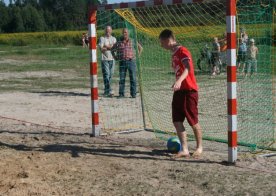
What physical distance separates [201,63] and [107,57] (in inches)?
107

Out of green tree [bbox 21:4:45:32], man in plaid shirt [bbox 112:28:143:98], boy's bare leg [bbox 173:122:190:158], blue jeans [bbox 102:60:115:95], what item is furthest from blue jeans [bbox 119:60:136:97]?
green tree [bbox 21:4:45:32]

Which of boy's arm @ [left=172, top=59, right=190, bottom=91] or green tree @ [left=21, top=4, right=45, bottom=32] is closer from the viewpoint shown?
boy's arm @ [left=172, top=59, right=190, bottom=91]

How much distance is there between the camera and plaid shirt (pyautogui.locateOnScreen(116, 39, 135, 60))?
13.6m

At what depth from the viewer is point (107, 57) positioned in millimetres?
14812

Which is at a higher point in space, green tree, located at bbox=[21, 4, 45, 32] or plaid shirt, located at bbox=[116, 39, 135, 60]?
green tree, located at bbox=[21, 4, 45, 32]

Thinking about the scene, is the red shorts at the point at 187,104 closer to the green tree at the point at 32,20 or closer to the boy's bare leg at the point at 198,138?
the boy's bare leg at the point at 198,138

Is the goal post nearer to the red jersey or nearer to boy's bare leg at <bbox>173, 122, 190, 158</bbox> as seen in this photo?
the red jersey

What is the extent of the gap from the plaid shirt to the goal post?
477 mm

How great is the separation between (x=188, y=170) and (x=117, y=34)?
8.37m

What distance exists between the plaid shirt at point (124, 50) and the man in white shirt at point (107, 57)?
0.31m

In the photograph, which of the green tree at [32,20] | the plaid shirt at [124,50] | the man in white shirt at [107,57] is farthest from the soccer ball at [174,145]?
the green tree at [32,20]

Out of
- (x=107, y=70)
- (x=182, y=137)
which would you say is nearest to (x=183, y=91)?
(x=182, y=137)

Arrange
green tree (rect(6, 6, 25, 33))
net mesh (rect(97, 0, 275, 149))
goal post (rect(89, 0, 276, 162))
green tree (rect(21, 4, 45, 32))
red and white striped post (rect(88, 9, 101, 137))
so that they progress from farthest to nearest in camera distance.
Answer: green tree (rect(6, 6, 25, 33)) → green tree (rect(21, 4, 45, 32)) → red and white striped post (rect(88, 9, 101, 137)) → net mesh (rect(97, 0, 275, 149)) → goal post (rect(89, 0, 276, 162))

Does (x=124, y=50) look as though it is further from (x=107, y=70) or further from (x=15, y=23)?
(x=15, y=23)
